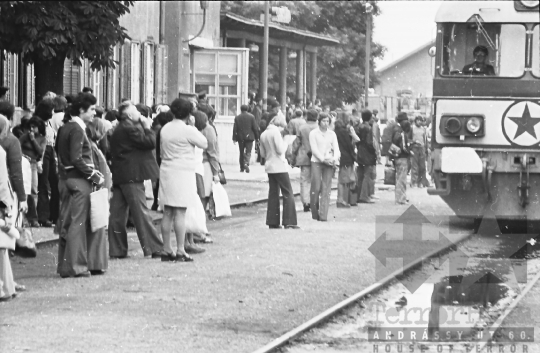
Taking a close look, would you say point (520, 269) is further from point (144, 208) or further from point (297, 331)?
point (297, 331)

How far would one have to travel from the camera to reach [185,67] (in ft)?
89.6

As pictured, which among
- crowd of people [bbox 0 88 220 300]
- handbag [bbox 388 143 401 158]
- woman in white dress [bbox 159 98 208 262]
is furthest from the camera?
handbag [bbox 388 143 401 158]

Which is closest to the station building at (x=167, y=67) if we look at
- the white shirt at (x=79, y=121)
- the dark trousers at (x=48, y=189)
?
the dark trousers at (x=48, y=189)

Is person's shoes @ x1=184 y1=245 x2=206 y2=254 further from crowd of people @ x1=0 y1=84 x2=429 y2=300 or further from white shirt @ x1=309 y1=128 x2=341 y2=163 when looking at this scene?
white shirt @ x1=309 y1=128 x2=341 y2=163

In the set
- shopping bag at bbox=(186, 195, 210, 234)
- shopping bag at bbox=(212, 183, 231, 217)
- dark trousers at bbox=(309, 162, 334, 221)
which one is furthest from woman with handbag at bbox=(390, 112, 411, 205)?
shopping bag at bbox=(186, 195, 210, 234)

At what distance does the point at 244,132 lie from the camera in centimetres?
3144

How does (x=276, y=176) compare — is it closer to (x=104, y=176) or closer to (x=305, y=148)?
(x=305, y=148)

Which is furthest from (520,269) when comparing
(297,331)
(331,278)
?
(297,331)

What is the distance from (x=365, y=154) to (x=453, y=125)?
626cm

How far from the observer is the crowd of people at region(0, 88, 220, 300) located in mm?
11070

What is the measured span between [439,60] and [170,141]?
5.08 meters

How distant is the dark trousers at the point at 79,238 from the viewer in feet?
39.7

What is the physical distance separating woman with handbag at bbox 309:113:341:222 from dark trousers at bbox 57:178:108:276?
6.77 m

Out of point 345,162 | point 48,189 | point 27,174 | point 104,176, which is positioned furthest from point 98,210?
point 345,162
